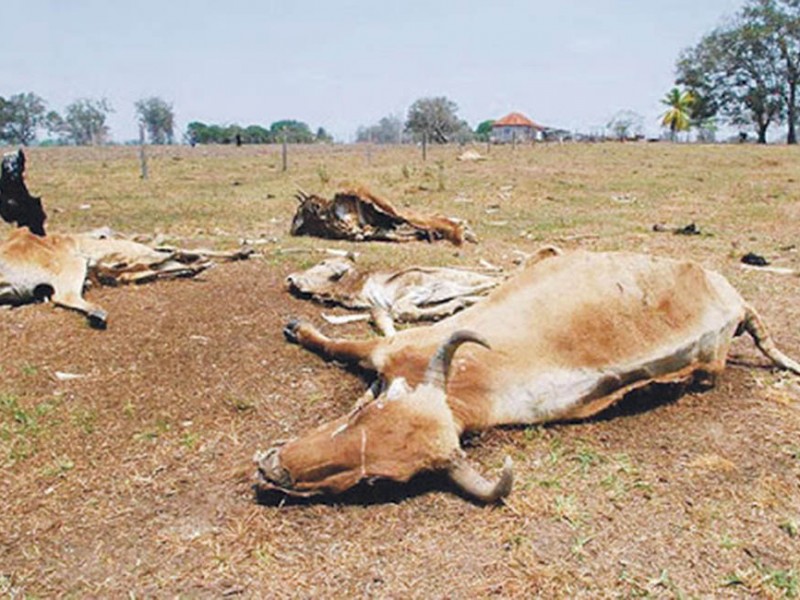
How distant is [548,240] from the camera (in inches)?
394

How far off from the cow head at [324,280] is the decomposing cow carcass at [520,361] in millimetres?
1223

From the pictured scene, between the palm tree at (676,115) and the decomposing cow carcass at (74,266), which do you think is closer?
the decomposing cow carcass at (74,266)

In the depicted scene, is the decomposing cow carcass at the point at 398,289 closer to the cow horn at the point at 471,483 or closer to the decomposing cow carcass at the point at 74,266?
the decomposing cow carcass at the point at 74,266

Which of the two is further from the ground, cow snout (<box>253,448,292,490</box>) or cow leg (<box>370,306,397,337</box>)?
cow leg (<box>370,306,397,337</box>)

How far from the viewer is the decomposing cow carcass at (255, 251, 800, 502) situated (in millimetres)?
2920

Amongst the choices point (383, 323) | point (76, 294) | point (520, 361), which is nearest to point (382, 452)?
point (520, 361)

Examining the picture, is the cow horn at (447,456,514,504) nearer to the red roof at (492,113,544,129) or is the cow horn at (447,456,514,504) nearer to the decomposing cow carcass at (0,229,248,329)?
the decomposing cow carcass at (0,229,248,329)

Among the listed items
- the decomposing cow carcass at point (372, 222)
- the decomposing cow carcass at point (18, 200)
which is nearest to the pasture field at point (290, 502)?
the decomposing cow carcass at point (18, 200)

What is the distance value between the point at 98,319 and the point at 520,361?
3.13 metres

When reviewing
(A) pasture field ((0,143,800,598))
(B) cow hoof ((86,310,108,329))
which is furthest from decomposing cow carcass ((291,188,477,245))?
(B) cow hoof ((86,310,108,329))

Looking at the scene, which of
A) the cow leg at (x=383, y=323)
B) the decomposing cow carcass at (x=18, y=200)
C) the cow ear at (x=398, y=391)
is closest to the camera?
the cow ear at (x=398, y=391)

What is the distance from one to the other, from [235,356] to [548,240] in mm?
6442

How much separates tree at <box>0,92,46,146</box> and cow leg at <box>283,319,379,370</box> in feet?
303

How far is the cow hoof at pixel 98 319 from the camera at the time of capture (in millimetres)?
4922
